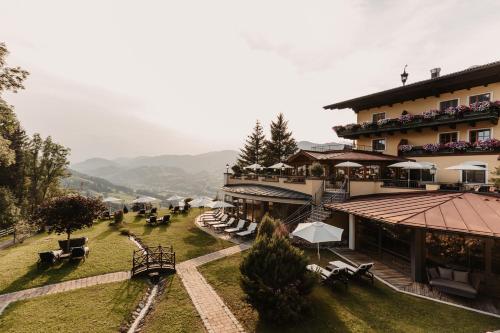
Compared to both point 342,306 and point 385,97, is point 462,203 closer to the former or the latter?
point 342,306

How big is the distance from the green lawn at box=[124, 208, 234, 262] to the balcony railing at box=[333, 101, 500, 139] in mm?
18666

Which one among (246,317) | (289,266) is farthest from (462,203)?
(246,317)

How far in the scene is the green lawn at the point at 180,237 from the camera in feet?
57.7

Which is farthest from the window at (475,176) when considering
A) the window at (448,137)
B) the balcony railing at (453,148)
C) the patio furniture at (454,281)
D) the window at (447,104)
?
the patio furniture at (454,281)

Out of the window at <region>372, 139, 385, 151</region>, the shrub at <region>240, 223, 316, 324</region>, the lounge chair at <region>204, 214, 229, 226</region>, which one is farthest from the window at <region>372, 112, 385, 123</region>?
the shrub at <region>240, 223, 316, 324</region>

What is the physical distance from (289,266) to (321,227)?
4506 mm

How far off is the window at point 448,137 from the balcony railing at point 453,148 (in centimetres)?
145

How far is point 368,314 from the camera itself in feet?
31.7

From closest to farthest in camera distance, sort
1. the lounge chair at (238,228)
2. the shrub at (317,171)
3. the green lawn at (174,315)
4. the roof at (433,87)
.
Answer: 1. the green lawn at (174,315)
2. the roof at (433,87)
3. the lounge chair at (238,228)
4. the shrub at (317,171)

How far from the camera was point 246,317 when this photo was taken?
372 inches

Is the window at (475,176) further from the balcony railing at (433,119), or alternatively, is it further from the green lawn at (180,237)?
the green lawn at (180,237)

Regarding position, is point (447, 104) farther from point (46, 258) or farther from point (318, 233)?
point (46, 258)

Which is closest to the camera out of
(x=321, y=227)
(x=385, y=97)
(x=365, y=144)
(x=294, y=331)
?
(x=294, y=331)

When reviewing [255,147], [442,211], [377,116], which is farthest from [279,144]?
[442,211]
